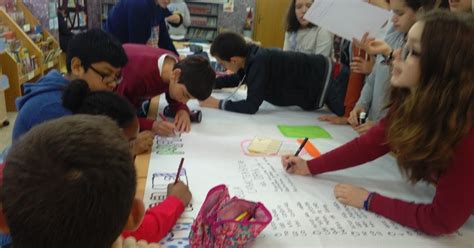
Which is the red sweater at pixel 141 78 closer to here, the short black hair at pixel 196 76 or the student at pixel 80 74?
the short black hair at pixel 196 76

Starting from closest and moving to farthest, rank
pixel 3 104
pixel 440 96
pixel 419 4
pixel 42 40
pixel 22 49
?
pixel 440 96
pixel 419 4
pixel 3 104
pixel 22 49
pixel 42 40

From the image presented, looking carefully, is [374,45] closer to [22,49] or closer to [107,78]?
[107,78]

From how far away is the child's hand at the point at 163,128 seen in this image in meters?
1.31

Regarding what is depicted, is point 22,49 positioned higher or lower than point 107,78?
lower

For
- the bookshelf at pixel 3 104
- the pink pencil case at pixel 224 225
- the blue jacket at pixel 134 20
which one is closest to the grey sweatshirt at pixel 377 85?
the pink pencil case at pixel 224 225

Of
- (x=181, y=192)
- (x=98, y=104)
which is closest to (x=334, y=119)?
(x=181, y=192)

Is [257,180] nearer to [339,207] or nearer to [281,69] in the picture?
[339,207]

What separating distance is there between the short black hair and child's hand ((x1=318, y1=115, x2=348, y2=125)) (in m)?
0.54

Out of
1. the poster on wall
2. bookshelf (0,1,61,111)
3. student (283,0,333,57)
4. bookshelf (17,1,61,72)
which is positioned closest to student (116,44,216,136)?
student (283,0,333,57)

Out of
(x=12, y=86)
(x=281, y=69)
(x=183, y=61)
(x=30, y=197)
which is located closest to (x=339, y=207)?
(x=30, y=197)

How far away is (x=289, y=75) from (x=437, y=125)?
1021mm

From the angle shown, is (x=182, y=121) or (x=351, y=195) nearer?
(x=351, y=195)

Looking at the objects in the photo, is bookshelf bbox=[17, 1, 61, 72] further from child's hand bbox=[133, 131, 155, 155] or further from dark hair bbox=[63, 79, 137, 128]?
dark hair bbox=[63, 79, 137, 128]

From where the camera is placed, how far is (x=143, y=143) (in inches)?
45.6
